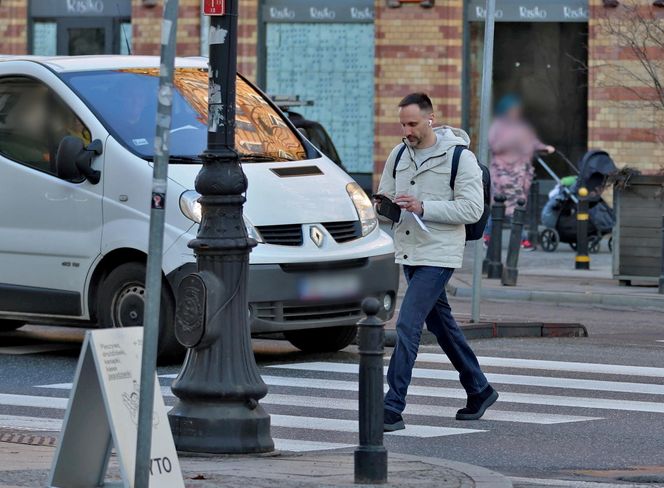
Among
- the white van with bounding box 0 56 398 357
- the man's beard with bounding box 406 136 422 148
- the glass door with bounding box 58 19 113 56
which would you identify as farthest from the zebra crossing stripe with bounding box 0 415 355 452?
the glass door with bounding box 58 19 113 56

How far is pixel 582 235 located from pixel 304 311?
1037 cm

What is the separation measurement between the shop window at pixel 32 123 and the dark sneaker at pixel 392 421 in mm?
3777

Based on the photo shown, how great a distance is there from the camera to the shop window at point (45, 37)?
3144cm

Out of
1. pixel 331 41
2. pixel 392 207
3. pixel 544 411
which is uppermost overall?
pixel 331 41

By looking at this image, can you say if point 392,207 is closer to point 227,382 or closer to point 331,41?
point 227,382

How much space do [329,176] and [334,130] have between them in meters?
17.8

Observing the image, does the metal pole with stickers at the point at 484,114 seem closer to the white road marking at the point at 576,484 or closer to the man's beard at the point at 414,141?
the man's beard at the point at 414,141

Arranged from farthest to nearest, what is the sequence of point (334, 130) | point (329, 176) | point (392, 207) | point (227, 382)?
point (334, 130), point (329, 176), point (392, 207), point (227, 382)

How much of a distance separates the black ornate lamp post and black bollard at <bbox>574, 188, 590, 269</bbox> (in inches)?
530

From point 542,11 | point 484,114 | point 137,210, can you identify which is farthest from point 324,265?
point 542,11

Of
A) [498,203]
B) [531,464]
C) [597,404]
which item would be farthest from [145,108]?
[498,203]

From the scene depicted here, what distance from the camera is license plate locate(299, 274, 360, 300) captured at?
11.3 meters

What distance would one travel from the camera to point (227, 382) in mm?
8156

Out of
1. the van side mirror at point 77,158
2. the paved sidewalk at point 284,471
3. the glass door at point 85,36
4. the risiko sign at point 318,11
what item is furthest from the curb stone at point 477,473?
the glass door at point 85,36
